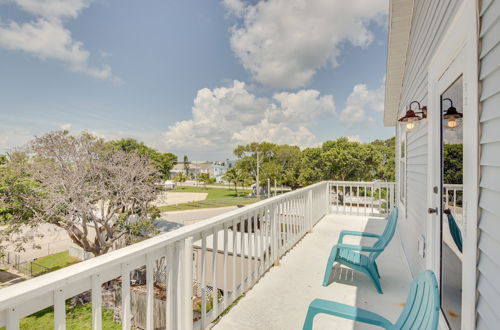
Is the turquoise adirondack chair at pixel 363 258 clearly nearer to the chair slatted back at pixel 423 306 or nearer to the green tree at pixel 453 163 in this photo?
the green tree at pixel 453 163

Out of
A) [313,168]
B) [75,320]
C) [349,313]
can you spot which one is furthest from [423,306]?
[313,168]

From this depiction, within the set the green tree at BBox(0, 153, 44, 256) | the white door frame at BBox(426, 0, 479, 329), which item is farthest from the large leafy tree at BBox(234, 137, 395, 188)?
the white door frame at BBox(426, 0, 479, 329)

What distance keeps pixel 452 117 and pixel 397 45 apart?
365cm

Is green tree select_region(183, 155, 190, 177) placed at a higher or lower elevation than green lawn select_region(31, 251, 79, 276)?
higher

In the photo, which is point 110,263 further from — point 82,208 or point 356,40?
point 356,40

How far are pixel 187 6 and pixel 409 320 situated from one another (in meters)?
13.1

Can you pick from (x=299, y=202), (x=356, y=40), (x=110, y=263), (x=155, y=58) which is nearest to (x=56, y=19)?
(x=155, y=58)

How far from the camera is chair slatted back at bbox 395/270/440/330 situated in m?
1.12

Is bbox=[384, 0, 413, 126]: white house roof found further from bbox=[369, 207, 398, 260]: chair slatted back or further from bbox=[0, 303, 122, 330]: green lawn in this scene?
bbox=[0, 303, 122, 330]: green lawn

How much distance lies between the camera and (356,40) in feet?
39.0

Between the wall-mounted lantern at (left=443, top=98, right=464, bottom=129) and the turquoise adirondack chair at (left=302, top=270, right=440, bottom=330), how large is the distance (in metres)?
1.10

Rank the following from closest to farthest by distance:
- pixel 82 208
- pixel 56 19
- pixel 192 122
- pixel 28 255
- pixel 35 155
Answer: pixel 82 208 < pixel 35 155 < pixel 28 255 < pixel 56 19 < pixel 192 122

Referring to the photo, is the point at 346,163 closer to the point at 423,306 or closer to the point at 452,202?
the point at 452,202

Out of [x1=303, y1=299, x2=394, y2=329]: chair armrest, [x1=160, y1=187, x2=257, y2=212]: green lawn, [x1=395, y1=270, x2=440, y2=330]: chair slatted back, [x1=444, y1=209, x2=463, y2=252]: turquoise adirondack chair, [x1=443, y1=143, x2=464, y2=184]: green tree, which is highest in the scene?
[x1=443, y1=143, x2=464, y2=184]: green tree
